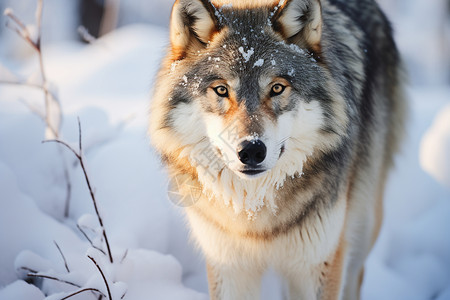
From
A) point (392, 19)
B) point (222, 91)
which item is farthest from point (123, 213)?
point (392, 19)

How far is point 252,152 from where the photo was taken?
5.33 feet

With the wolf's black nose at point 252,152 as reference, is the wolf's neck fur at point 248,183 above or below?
below

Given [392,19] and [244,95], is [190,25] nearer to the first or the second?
[244,95]

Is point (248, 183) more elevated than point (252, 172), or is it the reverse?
point (252, 172)

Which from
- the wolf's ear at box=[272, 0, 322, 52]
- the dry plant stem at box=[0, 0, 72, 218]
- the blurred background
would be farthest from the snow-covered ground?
the blurred background

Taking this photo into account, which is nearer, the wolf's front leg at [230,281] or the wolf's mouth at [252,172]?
the wolf's mouth at [252,172]

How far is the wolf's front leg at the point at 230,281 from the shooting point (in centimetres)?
216

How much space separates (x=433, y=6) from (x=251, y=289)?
13.2 m

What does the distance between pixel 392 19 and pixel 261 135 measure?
10007 millimetres

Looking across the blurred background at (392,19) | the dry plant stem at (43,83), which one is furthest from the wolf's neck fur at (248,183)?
the blurred background at (392,19)

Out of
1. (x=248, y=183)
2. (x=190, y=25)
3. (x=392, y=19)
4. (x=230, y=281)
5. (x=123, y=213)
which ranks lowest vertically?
(x=123, y=213)

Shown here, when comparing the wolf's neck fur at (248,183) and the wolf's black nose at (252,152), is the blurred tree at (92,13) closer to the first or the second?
the wolf's neck fur at (248,183)

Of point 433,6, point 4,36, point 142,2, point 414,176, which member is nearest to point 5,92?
point 414,176

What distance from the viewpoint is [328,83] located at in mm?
1932
